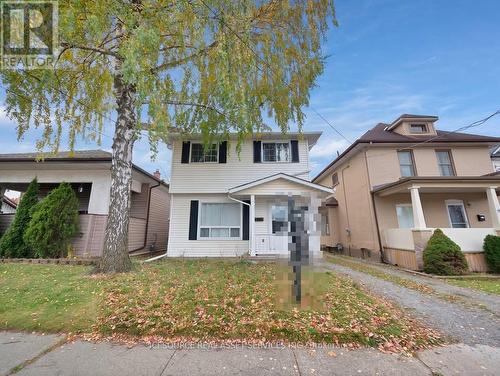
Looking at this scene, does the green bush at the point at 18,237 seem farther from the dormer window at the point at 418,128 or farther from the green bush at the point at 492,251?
the dormer window at the point at 418,128

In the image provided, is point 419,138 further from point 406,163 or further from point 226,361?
point 226,361

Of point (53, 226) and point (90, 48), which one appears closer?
point (90, 48)

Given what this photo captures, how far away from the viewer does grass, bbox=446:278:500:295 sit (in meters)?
6.65

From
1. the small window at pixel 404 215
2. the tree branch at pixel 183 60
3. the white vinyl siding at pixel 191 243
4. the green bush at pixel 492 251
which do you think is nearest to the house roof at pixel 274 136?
the white vinyl siding at pixel 191 243

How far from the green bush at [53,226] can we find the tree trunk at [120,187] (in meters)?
4.18

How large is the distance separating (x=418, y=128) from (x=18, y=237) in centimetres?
2020

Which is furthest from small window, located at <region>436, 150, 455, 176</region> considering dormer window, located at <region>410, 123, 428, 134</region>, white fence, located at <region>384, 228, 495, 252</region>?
white fence, located at <region>384, 228, 495, 252</region>

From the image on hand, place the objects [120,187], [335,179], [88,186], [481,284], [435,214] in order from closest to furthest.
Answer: [120,187] → [481,284] → [435,214] → [88,186] → [335,179]

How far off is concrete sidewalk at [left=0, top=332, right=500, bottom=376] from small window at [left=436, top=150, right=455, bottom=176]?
11933 mm

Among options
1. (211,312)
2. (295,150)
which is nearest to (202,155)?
(295,150)

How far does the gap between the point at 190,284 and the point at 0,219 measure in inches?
444

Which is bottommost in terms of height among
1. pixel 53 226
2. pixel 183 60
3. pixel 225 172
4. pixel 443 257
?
pixel 443 257

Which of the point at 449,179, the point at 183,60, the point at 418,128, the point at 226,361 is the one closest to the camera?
the point at 226,361

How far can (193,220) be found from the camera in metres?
10.7
